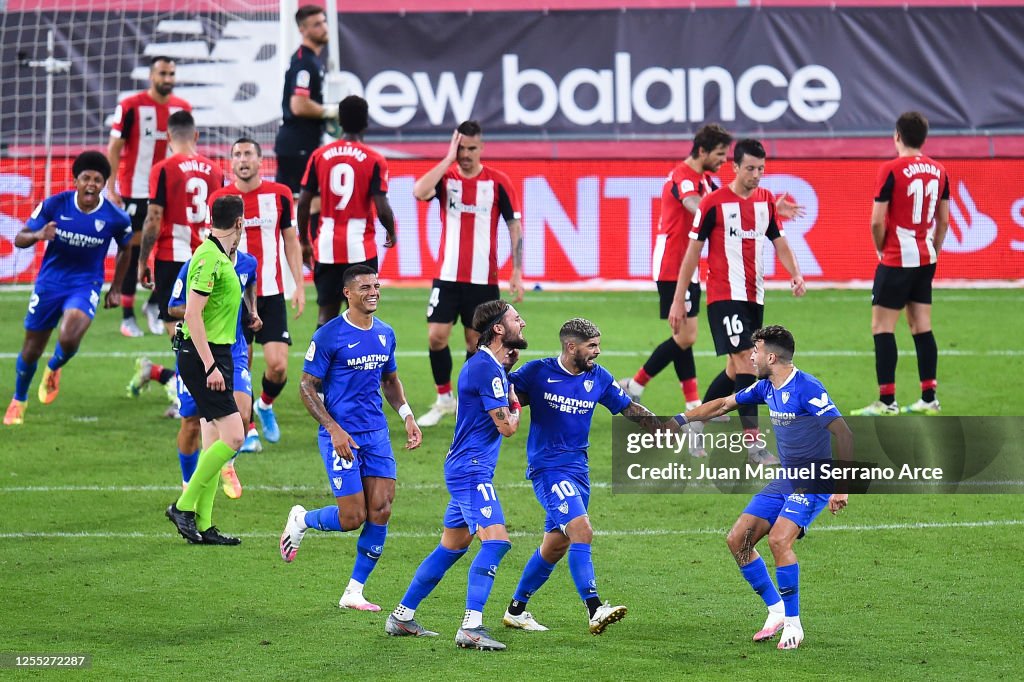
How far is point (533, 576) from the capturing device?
716 centimetres

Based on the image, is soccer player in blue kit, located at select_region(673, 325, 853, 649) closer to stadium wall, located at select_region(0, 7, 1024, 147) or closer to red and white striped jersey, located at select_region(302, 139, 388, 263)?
red and white striped jersey, located at select_region(302, 139, 388, 263)

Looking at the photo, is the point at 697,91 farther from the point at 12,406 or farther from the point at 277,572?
the point at 277,572

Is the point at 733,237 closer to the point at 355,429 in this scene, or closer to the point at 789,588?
the point at 355,429

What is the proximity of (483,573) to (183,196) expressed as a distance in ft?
19.6

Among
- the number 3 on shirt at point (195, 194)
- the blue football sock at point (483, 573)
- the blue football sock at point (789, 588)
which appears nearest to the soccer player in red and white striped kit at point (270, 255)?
the number 3 on shirt at point (195, 194)

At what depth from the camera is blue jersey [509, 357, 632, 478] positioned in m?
7.23

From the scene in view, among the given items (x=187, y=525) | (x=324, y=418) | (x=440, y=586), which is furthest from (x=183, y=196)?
(x=440, y=586)

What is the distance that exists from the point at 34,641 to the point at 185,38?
15.5 m

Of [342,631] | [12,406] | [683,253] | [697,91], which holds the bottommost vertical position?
[342,631]

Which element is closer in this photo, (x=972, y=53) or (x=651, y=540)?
(x=651, y=540)

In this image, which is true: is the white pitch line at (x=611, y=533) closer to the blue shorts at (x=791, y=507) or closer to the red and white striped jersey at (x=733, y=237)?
the blue shorts at (x=791, y=507)

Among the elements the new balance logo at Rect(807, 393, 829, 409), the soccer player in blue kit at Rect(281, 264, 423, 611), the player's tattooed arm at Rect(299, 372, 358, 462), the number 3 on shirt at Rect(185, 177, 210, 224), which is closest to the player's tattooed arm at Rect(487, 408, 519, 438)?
the soccer player in blue kit at Rect(281, 264, 423, 611)

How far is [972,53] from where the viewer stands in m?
21.8

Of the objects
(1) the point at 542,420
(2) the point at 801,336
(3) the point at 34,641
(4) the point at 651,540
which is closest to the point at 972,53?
(2) the point at 801,336
